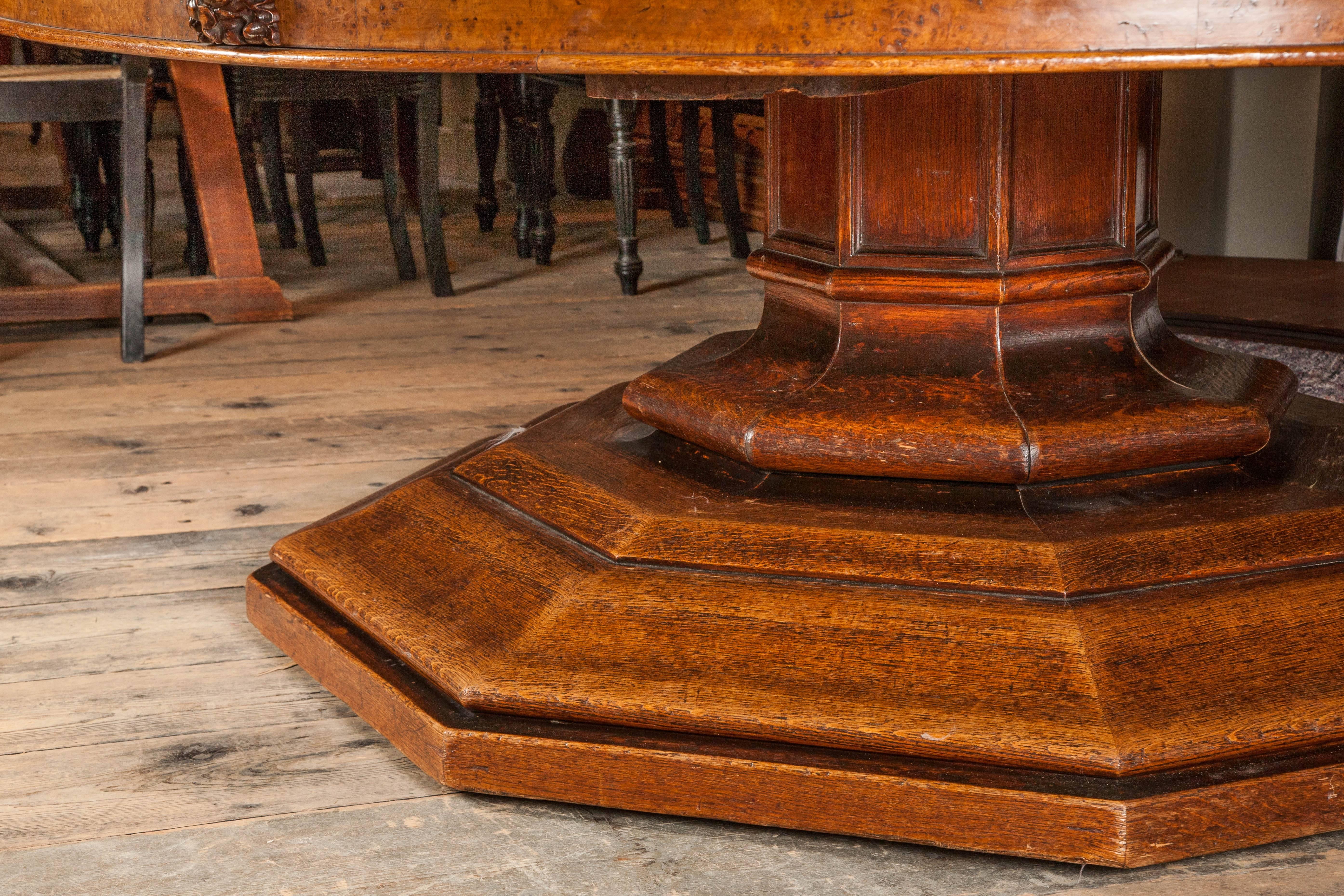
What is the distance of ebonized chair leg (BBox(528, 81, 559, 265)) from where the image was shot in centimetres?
282

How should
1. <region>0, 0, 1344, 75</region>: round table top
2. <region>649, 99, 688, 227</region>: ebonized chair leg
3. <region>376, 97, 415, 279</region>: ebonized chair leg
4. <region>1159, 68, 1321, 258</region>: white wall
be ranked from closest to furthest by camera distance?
<region>0, 0, 1344, 75</region>: round table top → <region>1159, 68, 1321, 258</region>: white wall → <region>376, 97, 415, 279</region>: ebonized chair leg → <region>649, 99, 688, 227</region>: ebonized chair leg

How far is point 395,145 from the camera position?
2773mm

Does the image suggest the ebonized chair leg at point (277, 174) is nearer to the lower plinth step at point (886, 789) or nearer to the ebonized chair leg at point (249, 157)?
the ebonized chair leg at point (249, 157)

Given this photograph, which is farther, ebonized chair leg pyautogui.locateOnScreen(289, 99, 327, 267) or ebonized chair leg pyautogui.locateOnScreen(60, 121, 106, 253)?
ebonized chair leg pyautogui.locateOnScreen(60, 121, 106, 253)

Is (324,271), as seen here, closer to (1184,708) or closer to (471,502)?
(471,502)

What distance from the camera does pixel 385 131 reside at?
2727mm

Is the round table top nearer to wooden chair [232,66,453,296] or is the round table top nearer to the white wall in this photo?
wooden chair [232,66,453,296]

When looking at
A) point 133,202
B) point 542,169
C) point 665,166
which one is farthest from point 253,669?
point 665,166

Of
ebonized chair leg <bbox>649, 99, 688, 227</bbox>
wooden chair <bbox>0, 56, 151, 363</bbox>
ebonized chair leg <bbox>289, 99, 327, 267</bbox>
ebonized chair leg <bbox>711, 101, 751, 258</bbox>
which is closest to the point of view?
wooden chair <bbox>0, 56, 151, 363</bbox>

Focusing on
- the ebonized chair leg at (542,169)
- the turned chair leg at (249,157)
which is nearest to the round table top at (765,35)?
the turned chair leg at (249,157)

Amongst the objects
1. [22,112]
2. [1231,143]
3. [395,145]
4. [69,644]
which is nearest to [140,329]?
[22,112]

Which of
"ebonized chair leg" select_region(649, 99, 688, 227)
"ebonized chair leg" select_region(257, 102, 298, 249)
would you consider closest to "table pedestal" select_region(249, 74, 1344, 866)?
"ebonized chair leg" select_region(257, 102, 298, 249)

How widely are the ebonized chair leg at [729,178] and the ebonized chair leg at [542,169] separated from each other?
1.23 feet

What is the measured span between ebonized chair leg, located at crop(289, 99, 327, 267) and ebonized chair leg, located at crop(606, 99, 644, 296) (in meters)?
0.73
